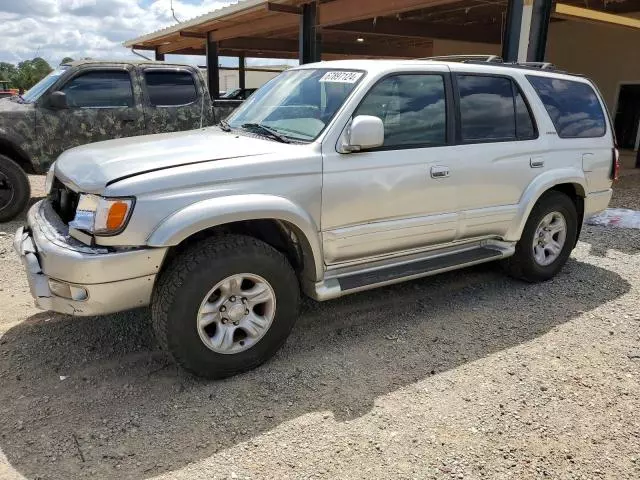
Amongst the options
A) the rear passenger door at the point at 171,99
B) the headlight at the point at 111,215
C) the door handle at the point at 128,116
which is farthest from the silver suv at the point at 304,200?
the door handle at the point at 128,116

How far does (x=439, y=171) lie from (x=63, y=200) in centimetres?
264

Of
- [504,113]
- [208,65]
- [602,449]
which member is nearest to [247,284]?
[602,449]

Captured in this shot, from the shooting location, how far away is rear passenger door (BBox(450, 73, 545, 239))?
4105 mm

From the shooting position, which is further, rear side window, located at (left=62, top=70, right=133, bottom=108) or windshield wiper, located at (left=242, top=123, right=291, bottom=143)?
rear side window, located at (left=62, top=70, right=133, bottom=108)

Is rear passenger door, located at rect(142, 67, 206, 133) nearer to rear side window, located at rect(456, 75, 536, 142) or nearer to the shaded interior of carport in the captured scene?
the shaded interior of carport

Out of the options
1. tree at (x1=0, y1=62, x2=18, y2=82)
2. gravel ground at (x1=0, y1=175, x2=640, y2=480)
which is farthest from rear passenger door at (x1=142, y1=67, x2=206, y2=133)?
tree at (x1=0, y1=62, x2=18, y2=82)

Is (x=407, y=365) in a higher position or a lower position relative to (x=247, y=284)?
lower

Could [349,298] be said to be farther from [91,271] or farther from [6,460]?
[6,460]

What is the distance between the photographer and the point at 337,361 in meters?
3.54

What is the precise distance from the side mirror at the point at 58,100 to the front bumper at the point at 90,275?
441 cm

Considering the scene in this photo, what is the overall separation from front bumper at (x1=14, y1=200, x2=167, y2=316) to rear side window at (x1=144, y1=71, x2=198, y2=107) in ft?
16.0

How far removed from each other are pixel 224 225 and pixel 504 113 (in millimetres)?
2628

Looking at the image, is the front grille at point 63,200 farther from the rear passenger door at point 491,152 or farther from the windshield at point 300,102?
the rear passenger door at point 491,152

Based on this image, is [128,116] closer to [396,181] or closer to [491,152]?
[396,181]
